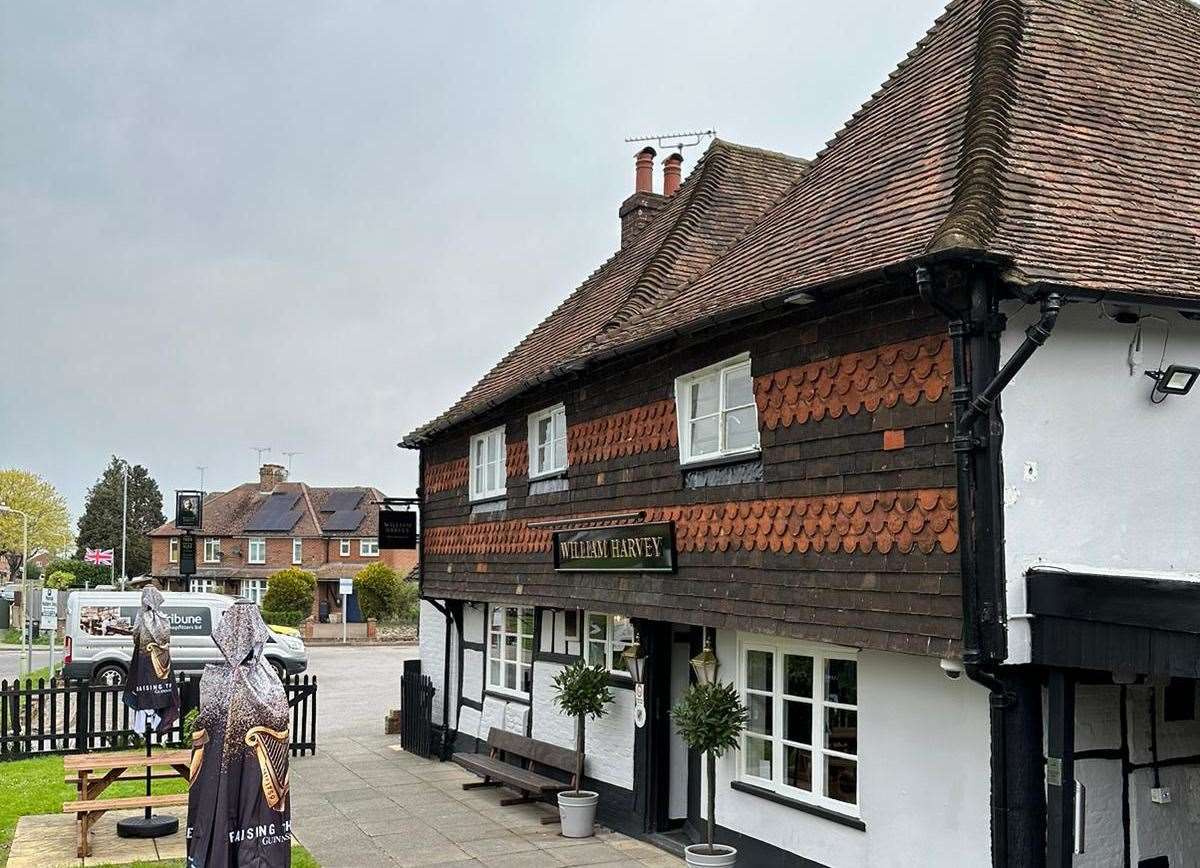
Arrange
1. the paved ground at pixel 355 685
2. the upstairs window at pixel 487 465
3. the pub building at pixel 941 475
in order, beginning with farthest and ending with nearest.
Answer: the paved ground at pixel 355 685 < the upstairs window at pixel 487 465 < the pub building at pixel 941 475

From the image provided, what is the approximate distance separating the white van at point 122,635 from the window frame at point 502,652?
784 cm

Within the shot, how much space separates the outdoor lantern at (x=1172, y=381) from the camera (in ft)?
23.5

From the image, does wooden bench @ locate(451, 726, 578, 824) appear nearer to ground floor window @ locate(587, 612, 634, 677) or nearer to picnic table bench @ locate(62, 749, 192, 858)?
ground floor window @ locate(587, 612, 634, 677)

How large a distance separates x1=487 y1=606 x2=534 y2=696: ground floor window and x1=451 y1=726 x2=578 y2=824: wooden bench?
690 millimetres

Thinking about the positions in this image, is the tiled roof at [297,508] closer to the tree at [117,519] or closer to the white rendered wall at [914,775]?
the tree at [117,519]

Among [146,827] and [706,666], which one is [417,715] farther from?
[706,666]

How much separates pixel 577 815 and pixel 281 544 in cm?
4942

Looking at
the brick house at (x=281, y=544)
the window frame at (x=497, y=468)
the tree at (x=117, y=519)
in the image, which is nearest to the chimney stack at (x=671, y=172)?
the window frame at (x=497, y=468)

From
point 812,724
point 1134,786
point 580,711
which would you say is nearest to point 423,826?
point 580,711

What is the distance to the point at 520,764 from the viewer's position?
14.7 metres

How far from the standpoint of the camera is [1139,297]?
685 cm

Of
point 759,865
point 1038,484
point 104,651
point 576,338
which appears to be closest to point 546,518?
point 576,338

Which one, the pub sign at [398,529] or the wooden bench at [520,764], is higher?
the pub sign at [398,529]

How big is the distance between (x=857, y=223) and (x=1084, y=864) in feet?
15.4
